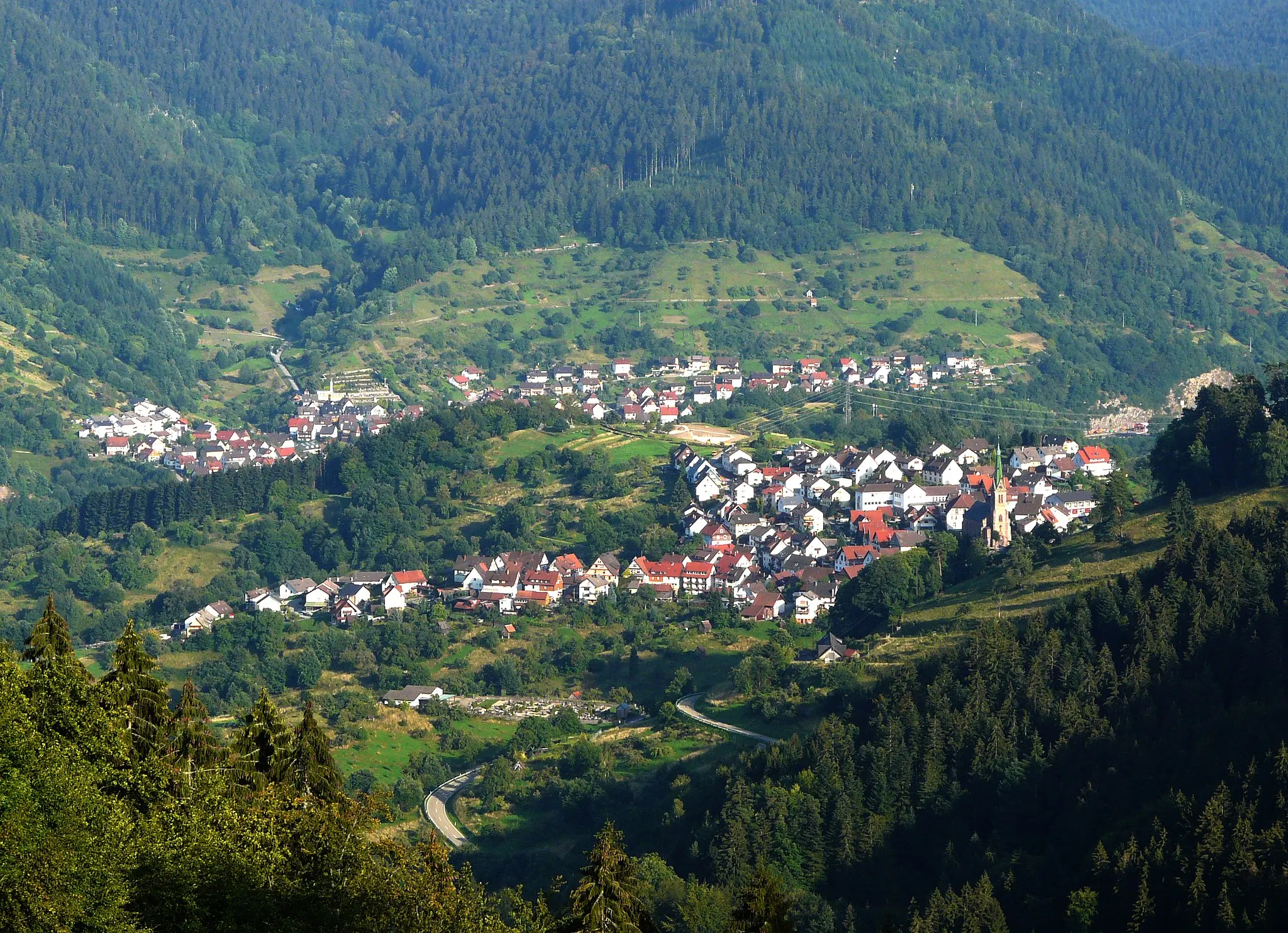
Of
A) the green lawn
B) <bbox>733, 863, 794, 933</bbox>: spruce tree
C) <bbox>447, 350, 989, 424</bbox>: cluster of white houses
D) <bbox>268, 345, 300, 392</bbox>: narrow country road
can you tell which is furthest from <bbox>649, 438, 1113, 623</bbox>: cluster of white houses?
<bbox>268, 345, 300, 392</bbox>: narrow country road

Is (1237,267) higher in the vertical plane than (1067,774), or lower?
lower

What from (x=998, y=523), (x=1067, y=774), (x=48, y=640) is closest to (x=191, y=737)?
(x=48, y=640)

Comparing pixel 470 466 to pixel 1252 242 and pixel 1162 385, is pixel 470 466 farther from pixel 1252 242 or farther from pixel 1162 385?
pixel 1252 242

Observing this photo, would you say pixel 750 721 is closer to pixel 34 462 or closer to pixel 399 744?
pixel 399 744

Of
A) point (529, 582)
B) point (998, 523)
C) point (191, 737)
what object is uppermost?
point (191, 737)

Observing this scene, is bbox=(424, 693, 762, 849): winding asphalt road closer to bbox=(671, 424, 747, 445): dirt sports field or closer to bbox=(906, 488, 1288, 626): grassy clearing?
→ bbox=(906, 488, 1288, 626): grassy clearing

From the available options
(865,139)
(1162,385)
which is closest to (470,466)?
(1162,385)

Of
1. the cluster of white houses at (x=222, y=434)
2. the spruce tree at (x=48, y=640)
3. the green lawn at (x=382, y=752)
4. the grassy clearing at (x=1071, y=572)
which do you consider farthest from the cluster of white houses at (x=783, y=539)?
the spruce tree at (x=48, y=640)
